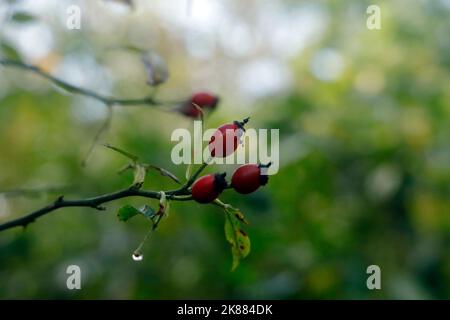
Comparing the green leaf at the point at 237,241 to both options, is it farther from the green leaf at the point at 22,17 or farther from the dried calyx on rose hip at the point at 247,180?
the green leaf at the point at 22,17

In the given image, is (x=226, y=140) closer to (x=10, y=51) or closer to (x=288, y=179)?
(x=10, y=51)

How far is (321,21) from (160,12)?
903 millimetres

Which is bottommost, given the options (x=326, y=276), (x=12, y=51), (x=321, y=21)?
(x=326, y=276)

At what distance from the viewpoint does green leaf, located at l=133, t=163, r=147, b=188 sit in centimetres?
59

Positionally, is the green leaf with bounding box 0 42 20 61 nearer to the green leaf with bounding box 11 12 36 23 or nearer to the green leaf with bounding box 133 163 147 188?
the green leaf with bounding box 11 12 36 23

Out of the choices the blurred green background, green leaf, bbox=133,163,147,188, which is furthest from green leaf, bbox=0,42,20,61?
green leaf, bbox=133,163,147,188

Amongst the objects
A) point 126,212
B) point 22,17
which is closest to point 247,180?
point 126,212

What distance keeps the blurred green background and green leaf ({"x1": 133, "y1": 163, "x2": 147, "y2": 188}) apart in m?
0.52

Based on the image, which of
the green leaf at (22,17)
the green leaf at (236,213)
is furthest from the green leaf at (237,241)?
the green leaf at (22,17)

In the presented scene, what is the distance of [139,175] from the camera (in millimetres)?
602

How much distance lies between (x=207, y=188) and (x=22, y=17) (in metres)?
0.56

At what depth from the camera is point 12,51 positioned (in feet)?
3.37

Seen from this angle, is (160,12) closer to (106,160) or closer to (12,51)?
(106,160)
